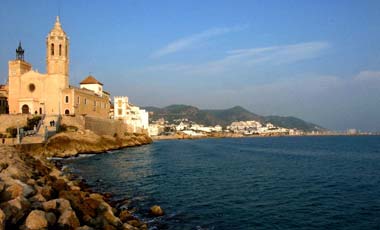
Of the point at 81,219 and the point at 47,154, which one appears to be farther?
the point at 47,154

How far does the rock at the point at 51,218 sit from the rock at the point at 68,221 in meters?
0.15

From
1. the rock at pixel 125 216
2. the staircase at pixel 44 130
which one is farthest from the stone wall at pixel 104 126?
the rock at pixel 125 216

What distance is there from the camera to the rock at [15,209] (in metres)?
9.96

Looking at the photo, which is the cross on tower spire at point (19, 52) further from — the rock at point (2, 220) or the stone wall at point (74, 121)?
the rock at point (2, 220)

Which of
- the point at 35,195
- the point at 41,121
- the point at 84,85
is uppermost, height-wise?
the point at 84,85

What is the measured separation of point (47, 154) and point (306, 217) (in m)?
31.2

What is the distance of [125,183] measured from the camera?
80.3ft

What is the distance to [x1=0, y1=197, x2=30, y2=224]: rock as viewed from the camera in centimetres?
996

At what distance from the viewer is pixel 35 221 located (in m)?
9.91

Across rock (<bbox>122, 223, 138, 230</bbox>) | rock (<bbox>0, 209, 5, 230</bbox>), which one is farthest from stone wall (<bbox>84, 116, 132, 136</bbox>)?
rock (<bbox>0, 209, 5, 230</bbox>)

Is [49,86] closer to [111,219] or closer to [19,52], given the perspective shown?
[19,52]

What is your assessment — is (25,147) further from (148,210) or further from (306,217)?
(306,217)

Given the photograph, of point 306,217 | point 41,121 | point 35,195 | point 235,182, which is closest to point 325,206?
point 306,217

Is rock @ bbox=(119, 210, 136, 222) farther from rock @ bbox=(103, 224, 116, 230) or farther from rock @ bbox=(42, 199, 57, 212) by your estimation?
rock @ bbox=(42, 199, 57, 212)
